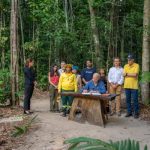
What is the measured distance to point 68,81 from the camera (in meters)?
12.3

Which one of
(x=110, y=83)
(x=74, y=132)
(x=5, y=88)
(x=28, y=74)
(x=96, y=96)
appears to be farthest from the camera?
(x=5, y=88)

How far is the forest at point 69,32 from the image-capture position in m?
14.7

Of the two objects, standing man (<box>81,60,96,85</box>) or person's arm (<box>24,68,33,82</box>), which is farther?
standing man (<box>81,60,96,85</box>)

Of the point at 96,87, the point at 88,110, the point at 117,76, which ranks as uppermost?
the point at 117,76

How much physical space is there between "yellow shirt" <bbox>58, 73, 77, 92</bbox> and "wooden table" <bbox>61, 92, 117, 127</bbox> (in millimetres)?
705

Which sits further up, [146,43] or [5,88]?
[146,43]

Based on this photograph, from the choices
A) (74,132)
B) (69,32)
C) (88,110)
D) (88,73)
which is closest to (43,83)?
(69,32)

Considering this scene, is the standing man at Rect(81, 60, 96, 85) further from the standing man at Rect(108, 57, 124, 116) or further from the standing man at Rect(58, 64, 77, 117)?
the standing man at Rect(58, 64, 77, 117)

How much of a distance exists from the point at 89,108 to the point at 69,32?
1132cm

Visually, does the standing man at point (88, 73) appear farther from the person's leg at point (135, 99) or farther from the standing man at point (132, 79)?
the person's leg at point (135, 99)

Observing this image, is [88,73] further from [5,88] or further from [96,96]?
[5,88]

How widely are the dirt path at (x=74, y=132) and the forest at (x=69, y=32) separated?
3392 millimetres

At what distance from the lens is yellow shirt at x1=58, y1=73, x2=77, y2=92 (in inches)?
484

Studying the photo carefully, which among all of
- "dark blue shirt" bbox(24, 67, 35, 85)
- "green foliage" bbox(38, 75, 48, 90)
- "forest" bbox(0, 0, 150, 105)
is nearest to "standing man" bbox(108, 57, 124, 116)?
"forest" bbox(0, 0, 150, 105)
